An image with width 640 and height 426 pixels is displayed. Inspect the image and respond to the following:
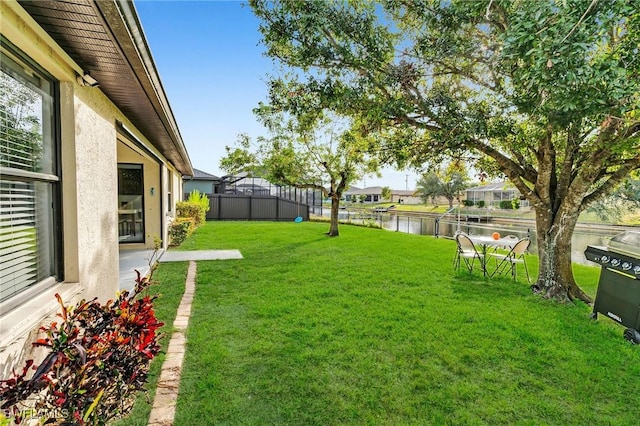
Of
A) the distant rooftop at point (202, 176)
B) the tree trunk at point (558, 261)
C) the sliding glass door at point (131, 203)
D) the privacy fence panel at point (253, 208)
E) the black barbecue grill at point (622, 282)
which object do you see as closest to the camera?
the black barbecue grill at point (622, 282)

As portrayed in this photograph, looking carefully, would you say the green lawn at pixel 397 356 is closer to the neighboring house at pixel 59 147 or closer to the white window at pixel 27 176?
the neighboring house at pixel 59 147

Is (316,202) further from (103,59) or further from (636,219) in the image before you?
(103,59)

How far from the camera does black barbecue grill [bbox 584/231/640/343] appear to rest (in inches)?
164

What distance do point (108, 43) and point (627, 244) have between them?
20.2ft

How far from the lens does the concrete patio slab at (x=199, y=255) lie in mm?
8523

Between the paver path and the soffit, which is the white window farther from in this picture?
the paver path

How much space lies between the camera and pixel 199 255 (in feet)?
29.5

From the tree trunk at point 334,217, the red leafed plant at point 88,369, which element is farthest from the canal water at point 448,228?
the red leafed plant at point 88,369

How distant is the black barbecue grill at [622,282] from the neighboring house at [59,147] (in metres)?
5.92

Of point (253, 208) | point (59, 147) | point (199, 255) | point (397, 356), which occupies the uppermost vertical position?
point (59, 147)

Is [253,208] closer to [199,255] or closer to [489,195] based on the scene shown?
[199,255]

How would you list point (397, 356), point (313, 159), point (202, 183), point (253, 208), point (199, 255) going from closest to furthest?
point (397, 356), point (199, 255), point (313, 159), point (253, 208), point (202, 183)

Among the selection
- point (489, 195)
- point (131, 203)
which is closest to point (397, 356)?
point (131, 203)

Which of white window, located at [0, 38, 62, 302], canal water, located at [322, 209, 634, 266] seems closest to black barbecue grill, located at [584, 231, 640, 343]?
white window, located at [0, 38, 62, 302]
